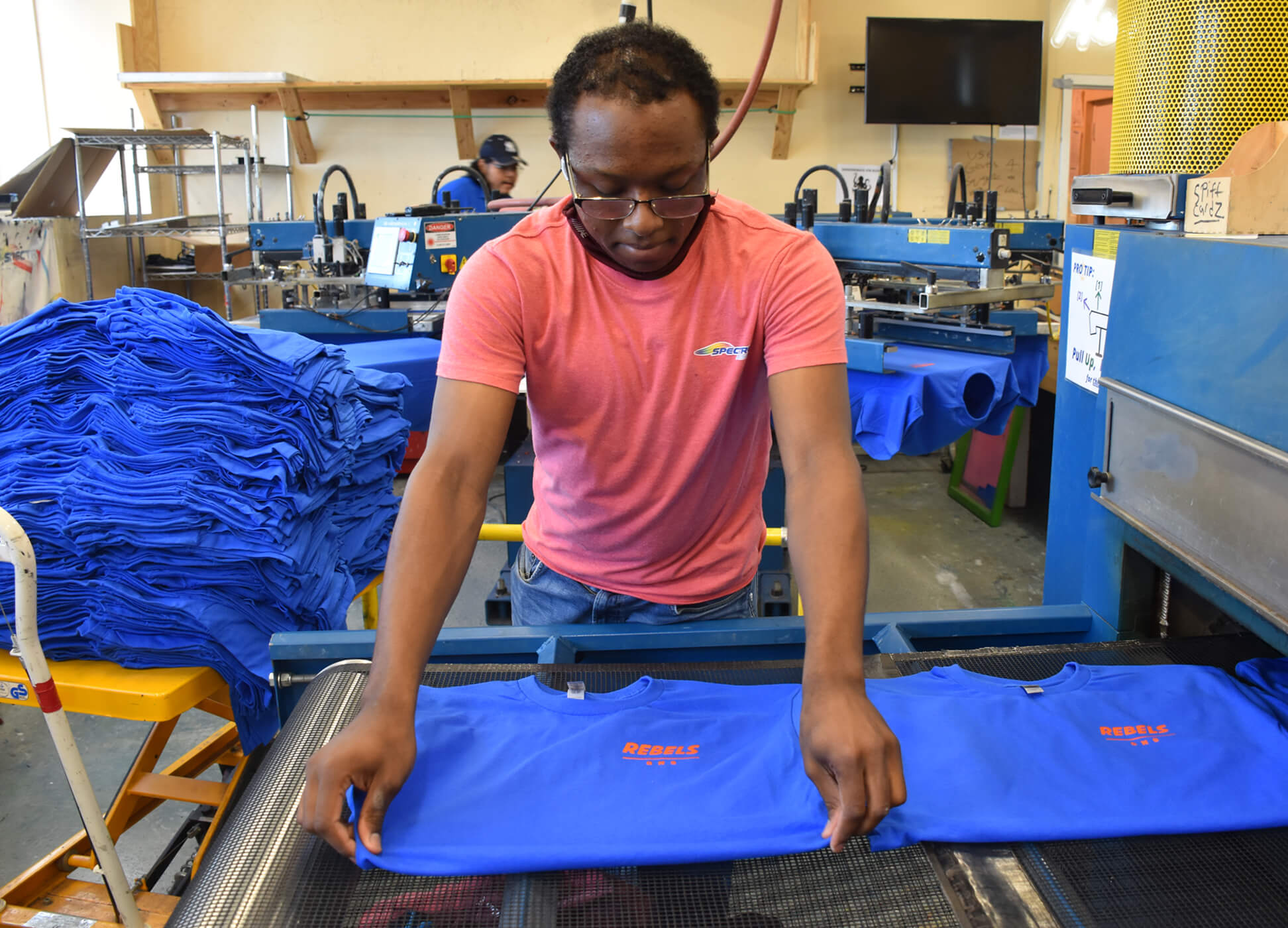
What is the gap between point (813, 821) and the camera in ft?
2.64

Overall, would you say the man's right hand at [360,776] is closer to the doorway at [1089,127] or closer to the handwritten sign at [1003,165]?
the handwritten sign at [1003,165]

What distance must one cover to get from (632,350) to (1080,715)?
627mm

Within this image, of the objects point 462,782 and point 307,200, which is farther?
point 307,200

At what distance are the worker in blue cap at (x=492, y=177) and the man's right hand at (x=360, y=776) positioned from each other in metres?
3.93

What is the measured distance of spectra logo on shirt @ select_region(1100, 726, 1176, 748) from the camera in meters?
0.93

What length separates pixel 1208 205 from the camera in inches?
42.4

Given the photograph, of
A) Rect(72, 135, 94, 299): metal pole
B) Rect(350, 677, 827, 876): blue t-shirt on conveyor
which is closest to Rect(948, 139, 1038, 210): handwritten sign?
Rect(72, 135, 94, 299): metal pole

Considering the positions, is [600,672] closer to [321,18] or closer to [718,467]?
[718,467]

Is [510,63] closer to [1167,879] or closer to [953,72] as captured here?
[953,72]

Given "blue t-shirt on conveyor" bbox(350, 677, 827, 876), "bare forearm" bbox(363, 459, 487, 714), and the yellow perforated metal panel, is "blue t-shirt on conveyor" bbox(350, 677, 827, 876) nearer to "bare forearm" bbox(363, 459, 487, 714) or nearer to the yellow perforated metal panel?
"bare forearm" bbox(363, 459, 487, 714)

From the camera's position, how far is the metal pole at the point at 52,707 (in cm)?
118

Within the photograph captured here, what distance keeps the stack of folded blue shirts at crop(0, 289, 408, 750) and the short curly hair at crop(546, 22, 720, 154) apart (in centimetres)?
78

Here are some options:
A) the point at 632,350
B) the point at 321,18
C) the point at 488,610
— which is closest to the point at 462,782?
the point at 632,350

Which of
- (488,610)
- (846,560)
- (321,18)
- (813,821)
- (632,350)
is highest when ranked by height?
(321,18)
